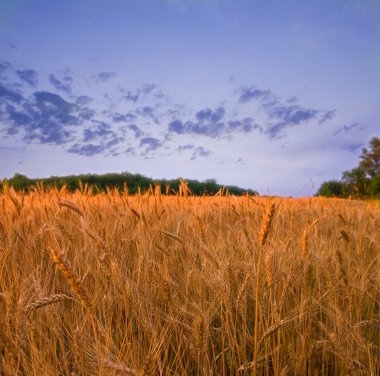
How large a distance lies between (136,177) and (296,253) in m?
22.7

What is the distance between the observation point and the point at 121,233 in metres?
2.95

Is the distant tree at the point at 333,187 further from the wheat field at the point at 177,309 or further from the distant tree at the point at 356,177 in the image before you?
the wheat field at the point at 177,309

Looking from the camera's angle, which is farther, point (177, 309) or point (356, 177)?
point (356, 177)

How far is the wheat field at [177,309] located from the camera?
1392mm

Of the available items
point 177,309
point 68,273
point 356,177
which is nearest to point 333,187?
point 356,177

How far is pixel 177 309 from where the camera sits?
69.2 inches

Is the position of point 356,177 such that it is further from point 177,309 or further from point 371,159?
point 177,309

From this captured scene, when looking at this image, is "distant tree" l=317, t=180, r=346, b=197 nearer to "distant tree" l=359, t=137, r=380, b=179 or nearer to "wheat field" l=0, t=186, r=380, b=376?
"distant tree" l=359, t=137, r=380, b=179

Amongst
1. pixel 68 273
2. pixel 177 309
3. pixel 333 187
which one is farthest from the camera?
pixel 333 187

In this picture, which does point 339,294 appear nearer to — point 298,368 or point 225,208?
point 298,368

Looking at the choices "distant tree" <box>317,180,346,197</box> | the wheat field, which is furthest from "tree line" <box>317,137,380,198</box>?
the wheat field

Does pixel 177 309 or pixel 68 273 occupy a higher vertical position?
pixel 68 273

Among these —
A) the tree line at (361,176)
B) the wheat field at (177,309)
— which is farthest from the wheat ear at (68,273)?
the tree line at (361,176)

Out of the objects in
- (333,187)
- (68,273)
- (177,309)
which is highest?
(333,187)
